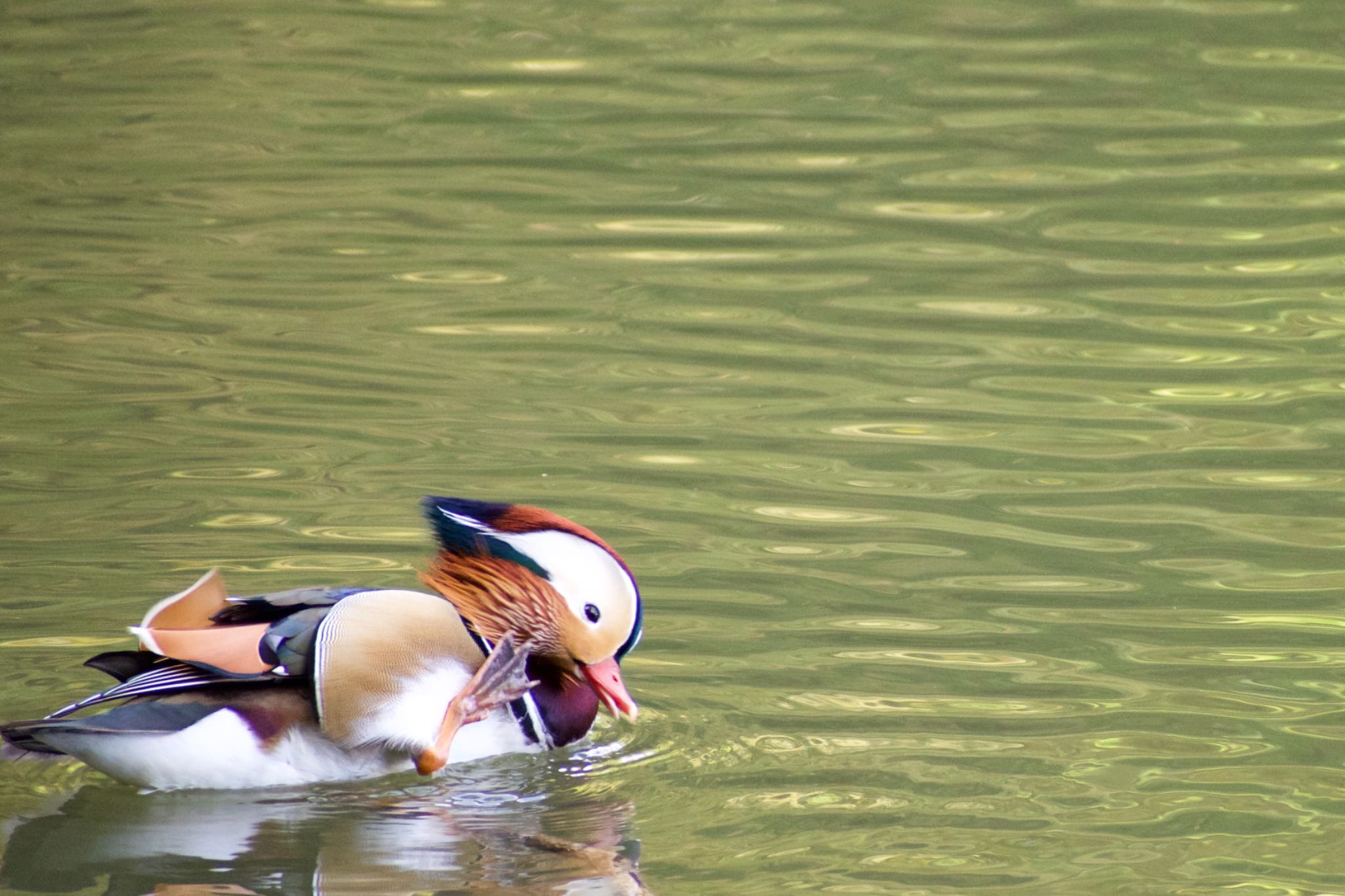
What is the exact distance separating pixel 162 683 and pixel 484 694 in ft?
2.31

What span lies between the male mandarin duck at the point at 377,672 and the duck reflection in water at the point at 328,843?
9cm

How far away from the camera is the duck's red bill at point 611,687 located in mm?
4809

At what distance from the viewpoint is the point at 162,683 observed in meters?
4.55

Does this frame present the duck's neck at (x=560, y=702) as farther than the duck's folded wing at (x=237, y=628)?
Yes

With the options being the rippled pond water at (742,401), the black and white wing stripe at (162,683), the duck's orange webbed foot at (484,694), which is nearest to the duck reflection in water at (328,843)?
the rippled pond water at (742,401)

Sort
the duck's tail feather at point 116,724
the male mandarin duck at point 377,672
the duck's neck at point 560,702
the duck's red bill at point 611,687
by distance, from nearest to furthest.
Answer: the duck's tail feather at point 116,724 < the male mandarin duck at point 377,672 < the duck's red bill at point 611,687 < the duck's neck at point 560,702

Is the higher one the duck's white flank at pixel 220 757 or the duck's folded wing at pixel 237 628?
the duck's folded wing at pixel 237 628

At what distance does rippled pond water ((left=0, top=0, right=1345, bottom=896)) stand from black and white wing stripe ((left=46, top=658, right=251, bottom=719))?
29cm

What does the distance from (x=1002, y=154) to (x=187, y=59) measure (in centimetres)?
512

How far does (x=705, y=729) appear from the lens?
199 inches

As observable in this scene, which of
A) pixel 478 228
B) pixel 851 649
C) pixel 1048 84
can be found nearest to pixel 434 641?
pixel 851 649

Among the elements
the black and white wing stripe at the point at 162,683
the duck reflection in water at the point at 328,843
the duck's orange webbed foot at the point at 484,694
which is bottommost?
the duck reflection in water at the point at 328,843

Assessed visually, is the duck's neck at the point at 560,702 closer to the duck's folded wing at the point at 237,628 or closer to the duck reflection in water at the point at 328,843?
the duck reflection in water at the point at 328,843

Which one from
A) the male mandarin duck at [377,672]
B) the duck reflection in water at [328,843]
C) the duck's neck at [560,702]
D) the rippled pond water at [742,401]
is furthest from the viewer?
the duck's neck at [560,702]
